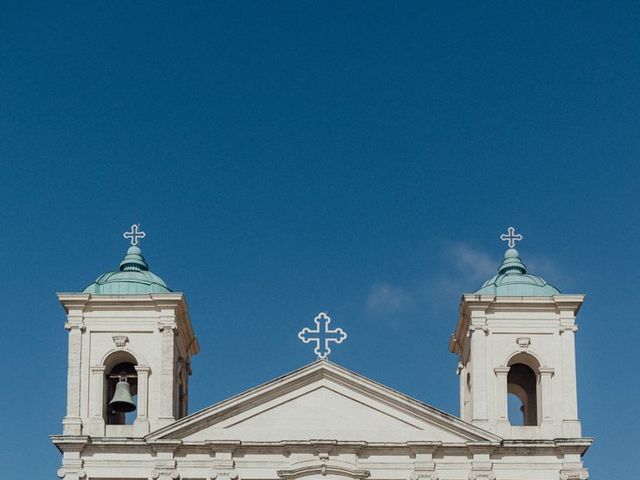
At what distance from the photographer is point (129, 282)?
52.8 meters

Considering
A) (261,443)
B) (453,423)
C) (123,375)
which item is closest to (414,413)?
(453,423)

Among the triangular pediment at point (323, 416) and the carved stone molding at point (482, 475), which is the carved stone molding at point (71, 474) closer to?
the triangular pediment at point (323, 416)

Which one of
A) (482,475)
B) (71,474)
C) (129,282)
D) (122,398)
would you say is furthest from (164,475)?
(482,475)

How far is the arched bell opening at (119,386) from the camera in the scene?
169ft

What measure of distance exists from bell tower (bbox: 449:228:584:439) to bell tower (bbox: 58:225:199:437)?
8.06 meters

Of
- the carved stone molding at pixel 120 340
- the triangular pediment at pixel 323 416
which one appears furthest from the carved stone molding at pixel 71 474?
the carved stone molding at pixel 120 340

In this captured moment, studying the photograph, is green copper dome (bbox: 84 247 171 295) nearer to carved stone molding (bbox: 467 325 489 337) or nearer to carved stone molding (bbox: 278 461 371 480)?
carved stone molding (bbox: 278 461 371 480)

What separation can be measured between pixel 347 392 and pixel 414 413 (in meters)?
1.86

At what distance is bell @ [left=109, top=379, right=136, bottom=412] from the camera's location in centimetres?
5122

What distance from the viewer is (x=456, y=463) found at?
165 feet

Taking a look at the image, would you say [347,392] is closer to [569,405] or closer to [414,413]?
[414,413]

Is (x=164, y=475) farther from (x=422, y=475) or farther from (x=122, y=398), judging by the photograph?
(x=422, y=475)

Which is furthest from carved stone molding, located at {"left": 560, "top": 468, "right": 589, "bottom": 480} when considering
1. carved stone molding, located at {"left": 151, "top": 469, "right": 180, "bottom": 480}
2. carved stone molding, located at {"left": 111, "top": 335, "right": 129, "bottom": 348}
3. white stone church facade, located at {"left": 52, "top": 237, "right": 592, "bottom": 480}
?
carved stone molding, located at {"left": 111, "top": 335, "right": 129, "bottom": 348}

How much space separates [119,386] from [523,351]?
35.8 ft
